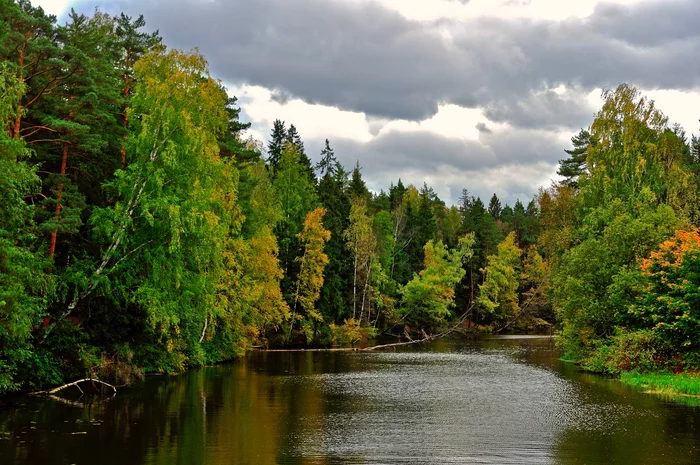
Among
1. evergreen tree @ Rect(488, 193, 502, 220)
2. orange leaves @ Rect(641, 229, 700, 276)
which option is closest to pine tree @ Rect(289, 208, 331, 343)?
orange leaves @ Rect(641, 229, 700, 276)

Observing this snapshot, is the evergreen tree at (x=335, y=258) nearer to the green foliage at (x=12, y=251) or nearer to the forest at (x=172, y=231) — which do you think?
the forest at (x=172, y=231)

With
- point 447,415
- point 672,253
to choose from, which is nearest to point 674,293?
point 672,253

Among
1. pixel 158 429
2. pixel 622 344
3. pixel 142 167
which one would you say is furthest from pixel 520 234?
pixel 158 429

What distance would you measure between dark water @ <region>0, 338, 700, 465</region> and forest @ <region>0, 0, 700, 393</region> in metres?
3.35

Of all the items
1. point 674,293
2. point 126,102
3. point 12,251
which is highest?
point 126,102

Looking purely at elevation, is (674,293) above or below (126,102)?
below

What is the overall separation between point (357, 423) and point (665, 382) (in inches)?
716

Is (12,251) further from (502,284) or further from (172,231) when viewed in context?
(502,284)

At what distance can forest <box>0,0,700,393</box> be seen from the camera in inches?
1029

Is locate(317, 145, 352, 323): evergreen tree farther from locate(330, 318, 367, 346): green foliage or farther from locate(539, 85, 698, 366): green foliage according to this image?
locate(539, 85, 698, 366): green foliage

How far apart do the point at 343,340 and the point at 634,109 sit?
35011 mm

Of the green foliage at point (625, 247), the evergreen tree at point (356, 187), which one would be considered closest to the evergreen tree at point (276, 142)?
the evergreen tree at point (356, 187)

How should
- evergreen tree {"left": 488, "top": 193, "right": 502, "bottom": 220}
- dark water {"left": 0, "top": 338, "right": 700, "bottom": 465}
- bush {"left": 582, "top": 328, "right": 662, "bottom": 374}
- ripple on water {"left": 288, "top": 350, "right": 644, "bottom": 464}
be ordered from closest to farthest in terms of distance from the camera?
dark water {"left": 0, "top": 338, "right": 700, "bottom": 465}
ripple on water {"left": 288, "top": 350, "right": 644, "bottom": 464}
bush {"left": 582, "top": 328, "right": 662, "bottom": 374}
evergreen tree {"left": 488, "top": 193, "right": 502, "bottom": 220}

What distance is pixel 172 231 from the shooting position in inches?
1150
